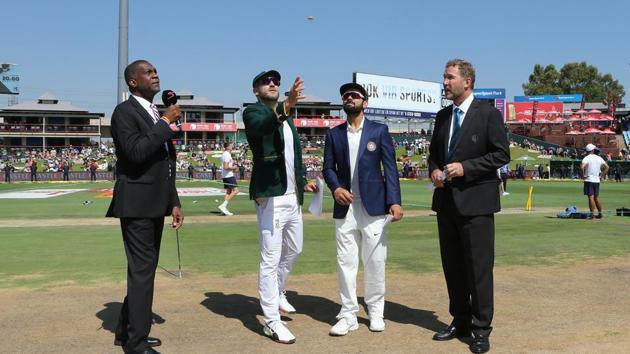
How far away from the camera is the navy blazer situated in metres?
5.17

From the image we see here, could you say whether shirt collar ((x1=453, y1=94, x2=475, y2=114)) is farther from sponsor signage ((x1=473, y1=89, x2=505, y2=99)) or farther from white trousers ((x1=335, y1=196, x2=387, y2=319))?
sponsor signage ((x1=473, y1=89, x2=505, y2=99))

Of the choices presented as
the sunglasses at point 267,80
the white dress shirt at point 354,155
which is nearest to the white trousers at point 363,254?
the white dress shirt at point 354,155

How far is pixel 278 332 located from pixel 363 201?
1.35 meters

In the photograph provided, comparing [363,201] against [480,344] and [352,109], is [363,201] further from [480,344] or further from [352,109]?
[480,344]

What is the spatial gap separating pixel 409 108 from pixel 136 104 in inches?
2136

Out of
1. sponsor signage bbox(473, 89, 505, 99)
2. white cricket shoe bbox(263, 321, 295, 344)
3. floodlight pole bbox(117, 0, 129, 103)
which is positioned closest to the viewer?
white cricket shoe bbox(263, 321, 295, 344)

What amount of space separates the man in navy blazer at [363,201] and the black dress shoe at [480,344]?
0.83 metres

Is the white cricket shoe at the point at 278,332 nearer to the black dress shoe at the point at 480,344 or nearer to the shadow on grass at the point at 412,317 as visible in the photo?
the shadow on grass at the point at 412,317

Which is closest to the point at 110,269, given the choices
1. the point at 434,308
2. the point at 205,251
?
the point at 205,251

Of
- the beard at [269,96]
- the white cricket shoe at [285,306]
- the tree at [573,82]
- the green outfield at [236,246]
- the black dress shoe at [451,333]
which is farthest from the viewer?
the tree at [573,82]

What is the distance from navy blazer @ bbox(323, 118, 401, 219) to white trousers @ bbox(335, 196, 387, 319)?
9 centimetres

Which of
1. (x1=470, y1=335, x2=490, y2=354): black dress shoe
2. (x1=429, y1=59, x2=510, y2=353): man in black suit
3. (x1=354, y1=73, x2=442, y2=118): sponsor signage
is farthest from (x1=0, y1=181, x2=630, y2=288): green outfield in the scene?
(x1=354, y1=73, x2=442, y2=118): sponsor signage

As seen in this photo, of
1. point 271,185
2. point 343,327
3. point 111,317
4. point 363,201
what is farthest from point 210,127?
point 343,327

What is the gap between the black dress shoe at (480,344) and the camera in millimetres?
4508
